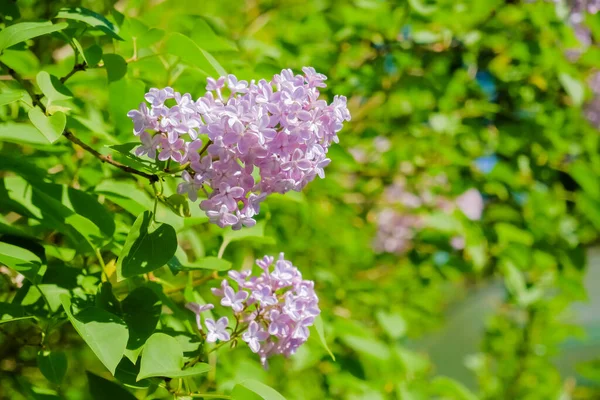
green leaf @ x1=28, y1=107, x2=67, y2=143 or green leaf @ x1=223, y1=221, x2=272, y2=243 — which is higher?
green leaf @ x1=28, y1=107, x2=67, y2=143

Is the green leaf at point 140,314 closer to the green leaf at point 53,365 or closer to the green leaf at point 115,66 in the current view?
the green leaf at point 53,365

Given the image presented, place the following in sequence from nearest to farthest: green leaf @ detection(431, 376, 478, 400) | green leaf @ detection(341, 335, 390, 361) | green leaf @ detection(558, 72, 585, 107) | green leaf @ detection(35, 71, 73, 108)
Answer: green leaf @ detection(35, 71, 73, 108) < green leaf @ detection(341, 335, 390, 361) < green leaf @ detection(431, 376, 478, 400) < green leaf @ detection(558, 72, 585, 107)

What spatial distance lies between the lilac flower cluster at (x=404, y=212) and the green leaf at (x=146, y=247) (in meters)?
1.21

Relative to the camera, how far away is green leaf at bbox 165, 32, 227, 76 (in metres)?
0.66

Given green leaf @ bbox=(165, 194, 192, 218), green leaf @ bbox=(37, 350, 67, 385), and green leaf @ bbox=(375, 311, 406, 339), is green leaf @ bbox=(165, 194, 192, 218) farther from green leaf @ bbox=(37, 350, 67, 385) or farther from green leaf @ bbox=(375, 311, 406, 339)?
green leaf @ bbox=(375, 311, 406, 339)

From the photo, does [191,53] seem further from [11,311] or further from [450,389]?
[450,389]

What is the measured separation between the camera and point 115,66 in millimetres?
712

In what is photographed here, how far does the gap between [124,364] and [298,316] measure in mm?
183

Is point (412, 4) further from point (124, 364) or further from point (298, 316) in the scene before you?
point (124, 364)

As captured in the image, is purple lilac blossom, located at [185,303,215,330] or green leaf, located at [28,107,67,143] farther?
purple lilac blossom, located at [185,303,215,330]

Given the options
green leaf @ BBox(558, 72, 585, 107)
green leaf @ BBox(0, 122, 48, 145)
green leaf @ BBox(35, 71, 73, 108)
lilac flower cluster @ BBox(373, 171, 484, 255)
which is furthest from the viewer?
lilac flower cluster @ BBox(373, 171, 484, 255)

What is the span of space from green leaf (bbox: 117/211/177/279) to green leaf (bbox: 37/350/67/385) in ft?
0.54


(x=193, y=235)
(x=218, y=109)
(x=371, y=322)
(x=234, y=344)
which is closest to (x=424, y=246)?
(x=371, y=322)

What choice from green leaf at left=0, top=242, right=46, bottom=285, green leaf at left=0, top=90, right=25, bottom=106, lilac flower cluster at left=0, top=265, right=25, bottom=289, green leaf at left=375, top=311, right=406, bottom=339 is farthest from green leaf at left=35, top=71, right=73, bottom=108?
→ green leaf at left=375, top=311, right=406, bottom=339
